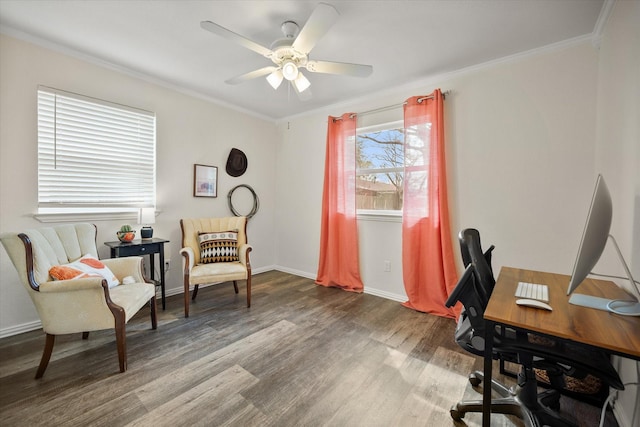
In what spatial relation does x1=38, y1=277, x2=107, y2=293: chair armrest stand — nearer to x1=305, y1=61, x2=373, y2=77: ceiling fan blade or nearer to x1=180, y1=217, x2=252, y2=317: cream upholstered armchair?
x1=180, y1=217, x2=252, y2=317: cream upholstered armchair

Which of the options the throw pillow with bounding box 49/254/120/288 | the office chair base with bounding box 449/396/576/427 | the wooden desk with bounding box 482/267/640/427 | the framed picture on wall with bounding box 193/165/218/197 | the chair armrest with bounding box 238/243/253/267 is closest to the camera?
the wooden desk with bounding box 482/267/640/427

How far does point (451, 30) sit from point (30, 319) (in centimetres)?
435

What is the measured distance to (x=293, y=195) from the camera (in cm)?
430

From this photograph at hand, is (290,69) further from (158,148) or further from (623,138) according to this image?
(623,138)

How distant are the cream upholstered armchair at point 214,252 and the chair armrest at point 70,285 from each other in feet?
3.21

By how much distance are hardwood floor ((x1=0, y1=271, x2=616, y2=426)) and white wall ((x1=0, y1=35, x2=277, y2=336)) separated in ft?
3.00

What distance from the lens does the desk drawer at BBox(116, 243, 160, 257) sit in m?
2.53

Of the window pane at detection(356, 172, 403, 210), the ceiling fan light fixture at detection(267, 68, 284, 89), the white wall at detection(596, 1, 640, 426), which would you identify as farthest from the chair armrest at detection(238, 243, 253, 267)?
the white wall at detection(596, 1, 640, 426)

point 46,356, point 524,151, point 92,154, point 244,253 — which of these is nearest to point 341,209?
point 244,253

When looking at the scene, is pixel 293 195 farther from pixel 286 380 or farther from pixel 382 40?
pixel 286 380

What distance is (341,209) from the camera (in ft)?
11.8

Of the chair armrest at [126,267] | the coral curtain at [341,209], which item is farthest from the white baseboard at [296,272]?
the chair armrest at [126,267]

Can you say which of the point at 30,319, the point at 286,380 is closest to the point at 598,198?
the point at 286,380

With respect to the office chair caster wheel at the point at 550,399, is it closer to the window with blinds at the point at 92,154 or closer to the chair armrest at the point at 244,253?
the chair armrest at the point at 244,253
